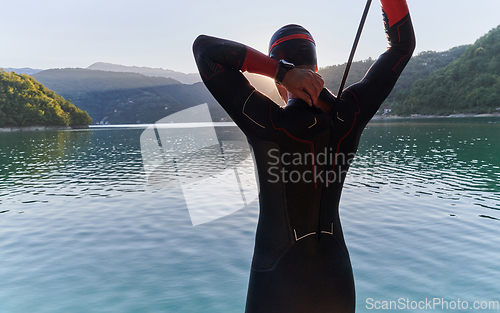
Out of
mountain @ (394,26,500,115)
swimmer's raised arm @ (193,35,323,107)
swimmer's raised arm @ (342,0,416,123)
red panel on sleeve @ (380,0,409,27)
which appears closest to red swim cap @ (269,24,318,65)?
swimmer's raised arm @ (193,35,323,107)

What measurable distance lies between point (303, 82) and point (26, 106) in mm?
126194

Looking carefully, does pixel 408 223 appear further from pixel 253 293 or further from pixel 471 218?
pixel 253 293

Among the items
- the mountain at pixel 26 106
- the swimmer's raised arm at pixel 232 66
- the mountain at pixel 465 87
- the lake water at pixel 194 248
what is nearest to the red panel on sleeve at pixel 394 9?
the swimmer's raised arm at pixel 232 66

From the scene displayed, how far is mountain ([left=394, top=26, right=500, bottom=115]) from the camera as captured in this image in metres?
108

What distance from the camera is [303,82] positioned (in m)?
1.23

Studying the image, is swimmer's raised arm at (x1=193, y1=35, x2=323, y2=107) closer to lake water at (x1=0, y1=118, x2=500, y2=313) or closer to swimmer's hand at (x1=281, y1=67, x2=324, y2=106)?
swimmer's hand at (x1=281, y1=67, x2=324, y2=106)

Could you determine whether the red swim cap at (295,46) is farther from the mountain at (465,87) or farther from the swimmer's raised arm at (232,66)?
the mountain at (465,87)

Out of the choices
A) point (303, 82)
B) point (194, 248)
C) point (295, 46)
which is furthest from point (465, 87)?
point (303, 82)

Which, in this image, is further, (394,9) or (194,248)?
(194,248)

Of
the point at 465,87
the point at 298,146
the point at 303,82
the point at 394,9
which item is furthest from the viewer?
the point at 465,87

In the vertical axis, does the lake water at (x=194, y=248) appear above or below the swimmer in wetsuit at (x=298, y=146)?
below

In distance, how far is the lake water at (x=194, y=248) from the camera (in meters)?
6.00

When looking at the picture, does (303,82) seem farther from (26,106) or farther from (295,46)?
(26,106)

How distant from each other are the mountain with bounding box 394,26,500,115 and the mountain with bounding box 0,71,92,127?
115 meters
